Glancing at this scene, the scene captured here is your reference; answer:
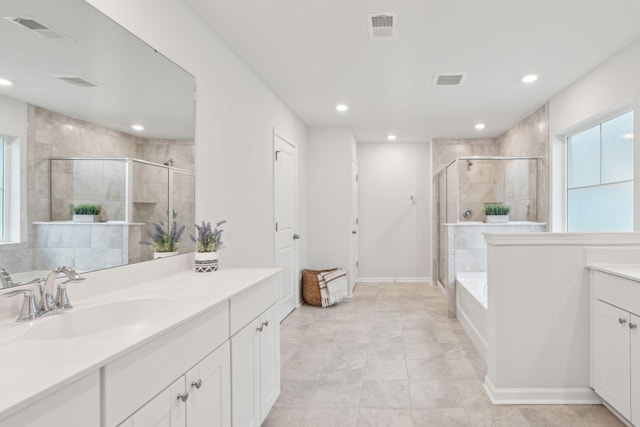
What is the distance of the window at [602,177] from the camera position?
9.86 ft

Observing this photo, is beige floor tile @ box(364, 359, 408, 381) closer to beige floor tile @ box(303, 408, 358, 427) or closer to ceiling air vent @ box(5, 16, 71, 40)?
beige floor tile @ box(303, 408, 358, 427)

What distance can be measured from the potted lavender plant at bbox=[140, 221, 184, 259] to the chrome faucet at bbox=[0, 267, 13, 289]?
650mm

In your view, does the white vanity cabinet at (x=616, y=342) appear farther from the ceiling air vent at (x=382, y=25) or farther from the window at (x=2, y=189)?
the window at (x=2, y=189)

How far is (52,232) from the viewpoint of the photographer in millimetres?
1361

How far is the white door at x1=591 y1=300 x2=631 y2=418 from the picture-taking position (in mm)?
1981

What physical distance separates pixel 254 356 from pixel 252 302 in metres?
0.26

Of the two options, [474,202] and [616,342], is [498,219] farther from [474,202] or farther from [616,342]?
[616,342]

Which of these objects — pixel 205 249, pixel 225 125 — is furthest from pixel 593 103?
pixel 205 249

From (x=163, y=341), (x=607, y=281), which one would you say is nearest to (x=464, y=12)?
(x=607, y=281)

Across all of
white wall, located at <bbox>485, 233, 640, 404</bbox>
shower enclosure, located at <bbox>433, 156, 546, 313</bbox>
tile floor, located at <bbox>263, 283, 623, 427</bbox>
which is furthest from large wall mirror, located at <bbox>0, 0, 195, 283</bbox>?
shower enclosure, located at <bbox>433, 156, 546, 313</bbox>

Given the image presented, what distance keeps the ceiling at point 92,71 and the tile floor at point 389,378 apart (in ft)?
5.75

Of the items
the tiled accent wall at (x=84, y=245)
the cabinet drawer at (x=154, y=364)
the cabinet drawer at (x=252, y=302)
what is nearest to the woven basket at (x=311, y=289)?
the cabinet drawer at (x=252, y=302)

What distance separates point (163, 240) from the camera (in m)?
2.00

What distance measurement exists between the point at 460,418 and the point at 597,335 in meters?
0.93
